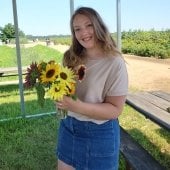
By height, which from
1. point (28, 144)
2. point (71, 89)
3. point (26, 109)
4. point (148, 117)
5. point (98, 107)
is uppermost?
point (71, 89)

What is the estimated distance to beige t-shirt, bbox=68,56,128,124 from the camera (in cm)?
200

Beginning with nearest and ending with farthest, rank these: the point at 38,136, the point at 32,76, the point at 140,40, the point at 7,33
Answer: the point at 32,76 → the point at 38,136 → the point at 7,33 → the point at 140,40

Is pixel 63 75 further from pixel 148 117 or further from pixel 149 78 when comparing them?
pixel 149 78

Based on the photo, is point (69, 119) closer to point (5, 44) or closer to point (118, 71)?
→ point (118, 71)

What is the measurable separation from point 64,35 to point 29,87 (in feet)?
13.3

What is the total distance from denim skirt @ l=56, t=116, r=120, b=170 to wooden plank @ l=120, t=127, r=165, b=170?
2.73 feet

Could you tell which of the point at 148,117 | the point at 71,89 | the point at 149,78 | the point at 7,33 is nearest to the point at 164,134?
the point at 148,117

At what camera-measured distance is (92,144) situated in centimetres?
212

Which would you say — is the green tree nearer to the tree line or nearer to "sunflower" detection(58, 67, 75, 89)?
the tree line

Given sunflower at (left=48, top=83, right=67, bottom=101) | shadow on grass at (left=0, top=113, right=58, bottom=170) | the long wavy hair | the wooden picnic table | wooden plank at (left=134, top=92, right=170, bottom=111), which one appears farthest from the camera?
shadow on grass at (left=0, top=113, right=58, bottom=170)

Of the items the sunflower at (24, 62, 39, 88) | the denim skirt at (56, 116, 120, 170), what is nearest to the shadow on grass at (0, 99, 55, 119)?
the denim skirt at (56, 116, 120, 170)

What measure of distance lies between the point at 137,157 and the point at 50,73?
5.21 feet

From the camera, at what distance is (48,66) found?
185cm

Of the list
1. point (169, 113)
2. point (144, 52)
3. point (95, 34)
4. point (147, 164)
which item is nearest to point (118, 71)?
point (95, 34)
